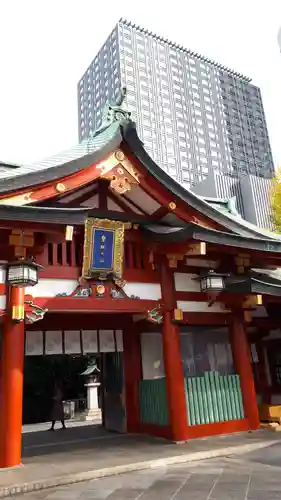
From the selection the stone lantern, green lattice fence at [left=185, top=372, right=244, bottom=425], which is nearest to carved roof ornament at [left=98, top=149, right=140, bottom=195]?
green lattice fence at [left=185, top=372, right=244, bottom=425]

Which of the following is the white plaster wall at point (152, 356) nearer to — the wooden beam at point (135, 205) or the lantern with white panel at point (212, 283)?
the lantern with white panel at point (212, 283)

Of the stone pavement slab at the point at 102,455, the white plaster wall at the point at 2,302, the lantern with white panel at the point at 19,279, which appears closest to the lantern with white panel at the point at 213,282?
the stone pavement slab at the point at 102,455

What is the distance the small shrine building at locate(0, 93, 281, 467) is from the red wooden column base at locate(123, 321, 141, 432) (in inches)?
1.2

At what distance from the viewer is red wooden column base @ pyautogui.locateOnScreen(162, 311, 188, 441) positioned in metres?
10.5

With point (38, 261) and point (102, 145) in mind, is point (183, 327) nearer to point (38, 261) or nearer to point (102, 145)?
point (38, 261)

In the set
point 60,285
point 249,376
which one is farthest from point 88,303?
point 249,376

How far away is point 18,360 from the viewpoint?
8898 millimetres

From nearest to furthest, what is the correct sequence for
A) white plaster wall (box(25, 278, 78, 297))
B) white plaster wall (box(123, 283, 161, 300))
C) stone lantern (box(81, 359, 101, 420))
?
1. white plaster wall (box(25, 278, 78, 297))
2. white plaster wall (box(123, 283, 161, 300))
3. stone lantern (box(81, 359, 101, 420))

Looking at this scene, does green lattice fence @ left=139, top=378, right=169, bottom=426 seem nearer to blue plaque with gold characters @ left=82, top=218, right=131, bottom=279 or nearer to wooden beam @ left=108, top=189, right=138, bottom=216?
blue plaque with gold characters @ left=82, top=218, right=131, bottom=279

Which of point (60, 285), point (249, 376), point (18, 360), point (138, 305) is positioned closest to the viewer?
point (18, 360)

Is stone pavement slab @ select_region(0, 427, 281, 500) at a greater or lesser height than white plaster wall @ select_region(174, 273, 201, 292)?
lesser

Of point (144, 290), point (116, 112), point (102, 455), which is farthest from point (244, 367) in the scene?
point (116, 112)

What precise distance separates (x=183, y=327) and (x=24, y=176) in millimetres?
6320

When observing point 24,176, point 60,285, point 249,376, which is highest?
point 24,176
